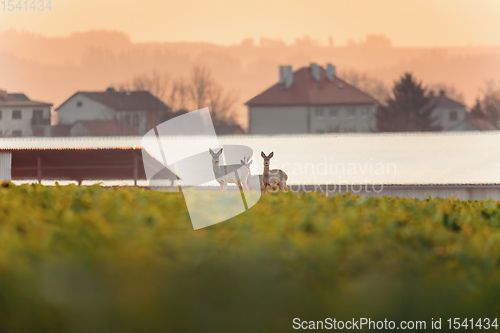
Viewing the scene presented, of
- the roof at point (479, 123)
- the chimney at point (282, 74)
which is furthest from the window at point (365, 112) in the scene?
the roof at point (479, 123)

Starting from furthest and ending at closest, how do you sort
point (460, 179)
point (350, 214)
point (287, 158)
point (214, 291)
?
1. point (287, 158)
2. point (460, 179)
3. point (350, 214)
4. point (214, 291)

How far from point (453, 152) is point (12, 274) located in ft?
142

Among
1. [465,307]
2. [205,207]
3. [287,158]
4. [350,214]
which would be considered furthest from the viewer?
[287,158]

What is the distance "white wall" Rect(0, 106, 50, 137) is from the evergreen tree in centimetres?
4298

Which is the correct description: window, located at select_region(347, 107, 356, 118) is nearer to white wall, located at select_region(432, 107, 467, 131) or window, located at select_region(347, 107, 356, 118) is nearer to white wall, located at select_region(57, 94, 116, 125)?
white wall, located at select_region(432, 107, 467, 131)

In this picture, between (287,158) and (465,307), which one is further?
(287,158)

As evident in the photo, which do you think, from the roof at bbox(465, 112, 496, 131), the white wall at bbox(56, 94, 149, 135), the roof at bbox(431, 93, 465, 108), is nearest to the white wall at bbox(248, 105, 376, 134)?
the roof at bbox(431, 93, 465, 108)

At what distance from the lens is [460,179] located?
1507 inches

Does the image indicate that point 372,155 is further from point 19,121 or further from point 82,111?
point 19,121

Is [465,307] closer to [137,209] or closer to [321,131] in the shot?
[137,209]

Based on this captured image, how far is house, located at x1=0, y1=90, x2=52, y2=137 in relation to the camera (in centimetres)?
10531

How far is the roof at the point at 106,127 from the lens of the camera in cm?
10612

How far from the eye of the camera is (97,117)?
351 feet

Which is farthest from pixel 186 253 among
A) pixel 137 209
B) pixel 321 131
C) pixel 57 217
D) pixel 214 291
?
pixel 321 131
